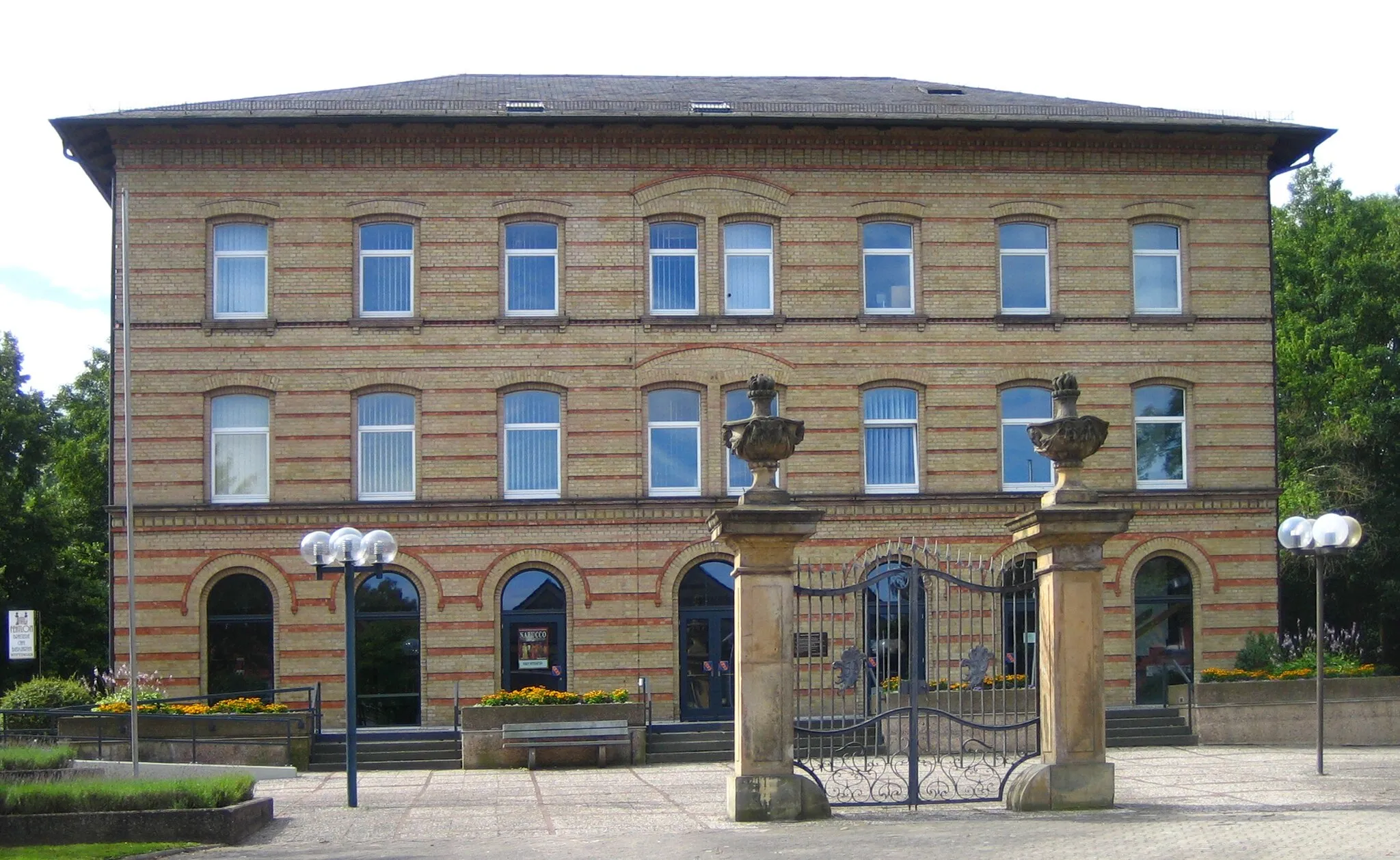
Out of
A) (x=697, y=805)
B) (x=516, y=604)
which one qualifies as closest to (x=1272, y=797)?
(x=697, y=805)

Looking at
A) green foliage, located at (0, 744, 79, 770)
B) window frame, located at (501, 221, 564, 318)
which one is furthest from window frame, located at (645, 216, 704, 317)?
green foliage, located at (0, 744, 79, 770)

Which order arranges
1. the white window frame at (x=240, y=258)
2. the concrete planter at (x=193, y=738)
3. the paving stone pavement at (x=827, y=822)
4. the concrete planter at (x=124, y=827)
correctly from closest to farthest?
the paving stone pavement at (x=827, y=822) → the concrete planter at (x=124, y=827) → the concrete planter at (x=193, y=738) → the white window frame at (x=240, y=258)

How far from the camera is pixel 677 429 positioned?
29.3 meters

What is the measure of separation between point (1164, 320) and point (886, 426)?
17.2ft

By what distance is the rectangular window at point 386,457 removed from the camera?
28.8m

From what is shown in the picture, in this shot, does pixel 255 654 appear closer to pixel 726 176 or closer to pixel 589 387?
pixel 589 387

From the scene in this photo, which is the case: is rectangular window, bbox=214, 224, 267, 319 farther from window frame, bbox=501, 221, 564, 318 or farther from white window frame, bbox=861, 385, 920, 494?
white window frame, bbox=861, 385, 920, 494

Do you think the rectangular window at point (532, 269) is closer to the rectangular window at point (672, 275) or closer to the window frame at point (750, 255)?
the rectangular window at point (672, 275)

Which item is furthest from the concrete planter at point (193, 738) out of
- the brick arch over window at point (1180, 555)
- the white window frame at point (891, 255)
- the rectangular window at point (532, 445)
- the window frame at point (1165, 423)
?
the window frame at point (1165, 423)

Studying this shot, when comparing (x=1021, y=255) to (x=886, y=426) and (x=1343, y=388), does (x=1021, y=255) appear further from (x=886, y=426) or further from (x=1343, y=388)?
(x=1343, y=388)

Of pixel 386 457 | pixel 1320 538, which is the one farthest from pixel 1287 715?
pixel 386 457

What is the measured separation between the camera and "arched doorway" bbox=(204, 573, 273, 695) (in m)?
28.3

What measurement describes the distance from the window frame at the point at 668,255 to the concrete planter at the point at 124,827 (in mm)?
15027

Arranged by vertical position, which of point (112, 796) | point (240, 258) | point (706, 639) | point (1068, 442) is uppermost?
point (240, 258)
